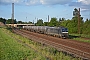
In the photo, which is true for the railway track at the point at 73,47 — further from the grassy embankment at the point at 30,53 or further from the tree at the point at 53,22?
the tree at the point at 53,22

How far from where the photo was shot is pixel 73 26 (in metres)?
71.8

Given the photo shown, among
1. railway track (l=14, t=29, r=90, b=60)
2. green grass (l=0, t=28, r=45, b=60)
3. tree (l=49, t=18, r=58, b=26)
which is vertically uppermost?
tree (l=49, t=18, r=58, b=26)

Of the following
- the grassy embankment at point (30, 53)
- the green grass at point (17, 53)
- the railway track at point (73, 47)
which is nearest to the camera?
the grassy embankment at point (30, 53)

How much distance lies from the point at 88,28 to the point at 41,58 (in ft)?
154

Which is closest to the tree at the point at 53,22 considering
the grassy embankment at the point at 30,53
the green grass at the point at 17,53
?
the grassy embankment at the point at 30,53

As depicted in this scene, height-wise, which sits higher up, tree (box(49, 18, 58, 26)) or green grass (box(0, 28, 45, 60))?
tree (box(49, 18, 58, 26))

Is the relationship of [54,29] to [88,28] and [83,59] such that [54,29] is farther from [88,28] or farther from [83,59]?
[83,59]

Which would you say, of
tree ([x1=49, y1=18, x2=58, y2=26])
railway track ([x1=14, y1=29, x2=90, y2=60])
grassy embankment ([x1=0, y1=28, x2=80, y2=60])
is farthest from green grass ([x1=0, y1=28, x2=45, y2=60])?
tree ([x1=49, y1=18, x2=58, y2=26])

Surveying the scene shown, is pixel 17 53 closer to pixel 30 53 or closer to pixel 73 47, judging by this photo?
pixel 30 53

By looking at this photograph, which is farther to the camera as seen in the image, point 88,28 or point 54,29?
point 88,28

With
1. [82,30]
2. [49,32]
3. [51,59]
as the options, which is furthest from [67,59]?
[82,30]

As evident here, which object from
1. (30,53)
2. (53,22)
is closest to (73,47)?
(30,53)

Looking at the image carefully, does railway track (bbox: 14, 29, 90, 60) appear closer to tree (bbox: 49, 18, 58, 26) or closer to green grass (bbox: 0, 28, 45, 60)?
green grass (bbox: 0, 28, 45, 60)

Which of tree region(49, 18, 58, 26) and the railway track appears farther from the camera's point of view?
tree region(49, 18, 58, 26)
